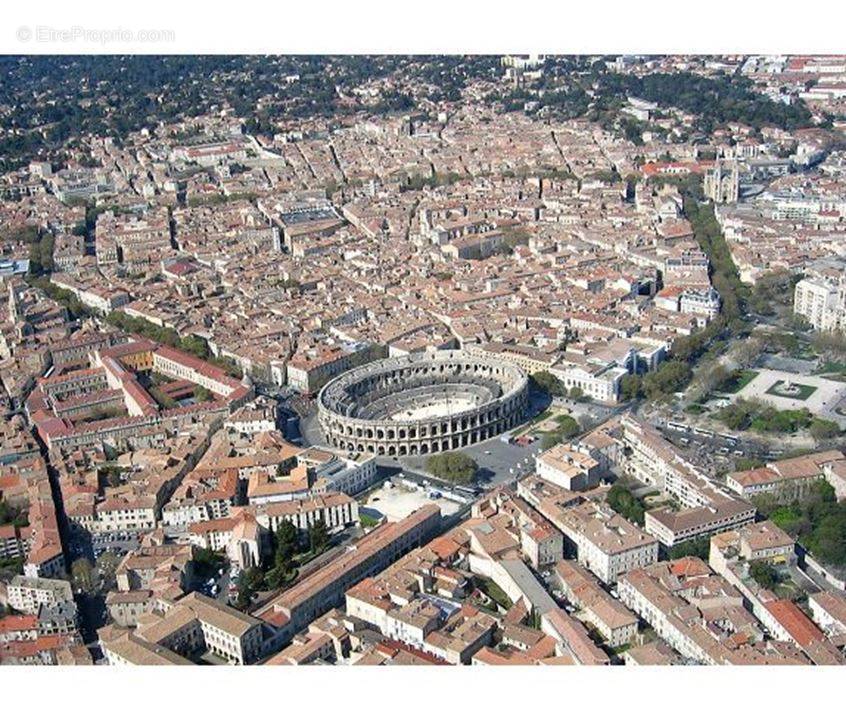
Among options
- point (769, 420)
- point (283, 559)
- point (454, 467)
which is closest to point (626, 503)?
point (454, 467)

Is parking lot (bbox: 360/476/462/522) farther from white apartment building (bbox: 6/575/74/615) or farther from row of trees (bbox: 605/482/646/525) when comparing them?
white apartment building (bbox: 6/575/74/615)

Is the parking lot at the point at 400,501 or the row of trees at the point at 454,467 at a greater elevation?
the row of trees at the point at 454,467

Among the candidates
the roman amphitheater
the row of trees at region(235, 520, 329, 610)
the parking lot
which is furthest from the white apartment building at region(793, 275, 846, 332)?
the row of trees at region(235, 520, 329, 610)

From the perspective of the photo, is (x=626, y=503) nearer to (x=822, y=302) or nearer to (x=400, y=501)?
(x=400, y=501)

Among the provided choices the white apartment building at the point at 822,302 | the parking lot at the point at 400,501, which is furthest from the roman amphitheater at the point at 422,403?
the white apartment building at the point at 822,302

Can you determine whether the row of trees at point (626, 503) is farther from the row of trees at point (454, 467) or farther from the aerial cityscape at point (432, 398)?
the row of trees at point (454, 467)

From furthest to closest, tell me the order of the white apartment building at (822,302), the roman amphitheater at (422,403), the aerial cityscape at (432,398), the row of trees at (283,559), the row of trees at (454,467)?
the white apartment building at (822,302) → the roman amphitheater at (422,403) → the row of trees at (454,467) → the row of trees at (283,559) → the aerial cityscape at (432,398)

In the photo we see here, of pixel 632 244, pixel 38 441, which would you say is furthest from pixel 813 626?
pixel 632 244

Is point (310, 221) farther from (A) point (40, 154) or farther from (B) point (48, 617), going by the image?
(B) point (48, 617)
